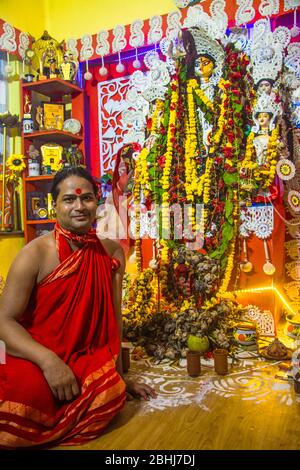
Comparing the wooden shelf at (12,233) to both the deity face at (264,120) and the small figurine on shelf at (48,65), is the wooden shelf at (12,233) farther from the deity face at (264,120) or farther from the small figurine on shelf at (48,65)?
the deity face at (264,120)

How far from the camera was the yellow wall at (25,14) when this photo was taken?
12.7 feet

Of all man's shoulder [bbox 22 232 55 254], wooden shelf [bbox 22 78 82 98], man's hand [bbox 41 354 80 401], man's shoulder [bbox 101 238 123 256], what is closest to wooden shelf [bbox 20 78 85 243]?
wooden shelf [bbox 22 78 82 98]

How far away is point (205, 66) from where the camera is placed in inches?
131

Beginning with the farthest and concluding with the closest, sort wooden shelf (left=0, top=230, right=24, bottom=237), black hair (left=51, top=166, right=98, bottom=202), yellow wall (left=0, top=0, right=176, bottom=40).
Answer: yellow wall (left=0, top=0, right=176, bottom=40) < wooden shelf (left=0, top=230, right=24, bottom=237) < black hair (left=51, top=166, right=98, bottom=202)

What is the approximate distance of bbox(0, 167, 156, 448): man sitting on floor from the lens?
5.02 ft

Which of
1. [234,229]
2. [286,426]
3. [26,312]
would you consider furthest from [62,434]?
[234,229]

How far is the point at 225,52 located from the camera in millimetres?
3219

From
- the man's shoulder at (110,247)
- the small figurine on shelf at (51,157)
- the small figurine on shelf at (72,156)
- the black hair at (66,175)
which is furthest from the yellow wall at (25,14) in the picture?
the man's shoulder at (110,247)

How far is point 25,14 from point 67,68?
0.86 meters

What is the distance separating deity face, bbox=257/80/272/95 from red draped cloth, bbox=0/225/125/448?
2116mm

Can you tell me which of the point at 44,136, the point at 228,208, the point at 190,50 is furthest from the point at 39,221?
the point at 190,50

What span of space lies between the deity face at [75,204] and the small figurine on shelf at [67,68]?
8.36 ft

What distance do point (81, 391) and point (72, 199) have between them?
2.97 feet

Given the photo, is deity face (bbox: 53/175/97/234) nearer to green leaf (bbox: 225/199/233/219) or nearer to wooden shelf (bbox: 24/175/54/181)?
green leaf (bbox: 225/199/233/219)
